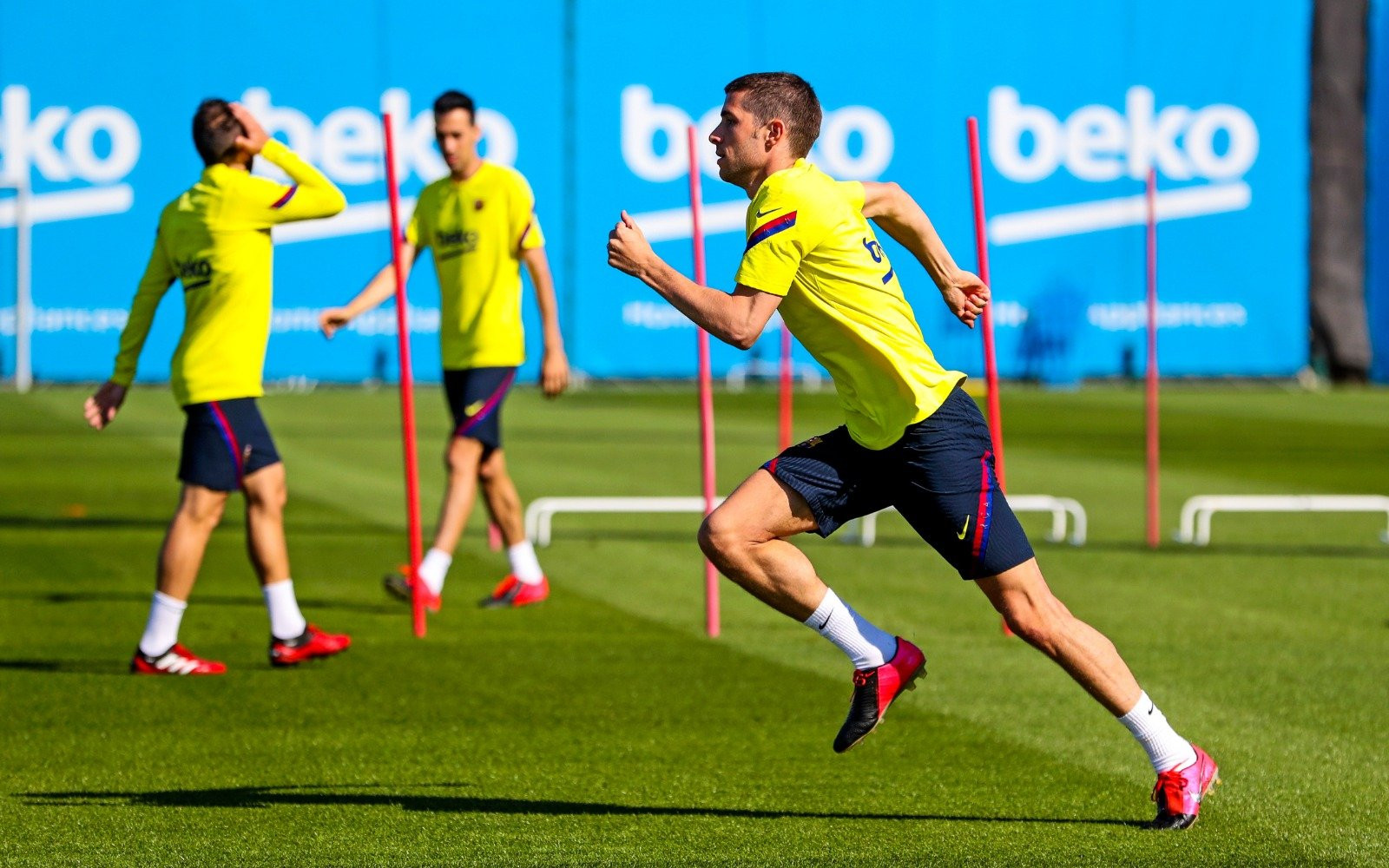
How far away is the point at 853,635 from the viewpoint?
556cm

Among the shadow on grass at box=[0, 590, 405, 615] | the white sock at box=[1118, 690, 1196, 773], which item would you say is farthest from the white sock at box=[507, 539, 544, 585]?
the white sock at box=[1118, 690, 1196, 773]

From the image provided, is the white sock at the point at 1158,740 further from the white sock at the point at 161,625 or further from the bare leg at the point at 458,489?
the bare leg at the point at 458,489

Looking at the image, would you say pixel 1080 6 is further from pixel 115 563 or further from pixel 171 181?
pixel 115 563

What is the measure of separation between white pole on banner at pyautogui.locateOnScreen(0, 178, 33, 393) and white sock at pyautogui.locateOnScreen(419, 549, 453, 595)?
71.3 ft

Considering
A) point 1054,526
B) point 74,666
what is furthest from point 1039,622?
point 1054,526

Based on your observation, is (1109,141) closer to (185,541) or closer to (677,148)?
(677,148)

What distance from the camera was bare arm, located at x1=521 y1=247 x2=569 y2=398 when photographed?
9.55m

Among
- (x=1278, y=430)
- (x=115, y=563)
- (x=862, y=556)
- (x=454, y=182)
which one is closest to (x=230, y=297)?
(x=454, y=182)

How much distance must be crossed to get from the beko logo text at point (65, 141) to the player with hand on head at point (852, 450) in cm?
2564

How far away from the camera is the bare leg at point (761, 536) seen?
5438mm

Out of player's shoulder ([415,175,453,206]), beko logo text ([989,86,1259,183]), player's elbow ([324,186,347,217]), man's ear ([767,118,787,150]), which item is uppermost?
beko logo text ([989,86,1259,183])

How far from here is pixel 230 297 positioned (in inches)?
307

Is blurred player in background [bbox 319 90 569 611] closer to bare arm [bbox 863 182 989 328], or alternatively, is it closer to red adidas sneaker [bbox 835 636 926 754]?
bare arm [bbox 863 182 989 328]

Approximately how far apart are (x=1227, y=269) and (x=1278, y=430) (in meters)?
9.80
